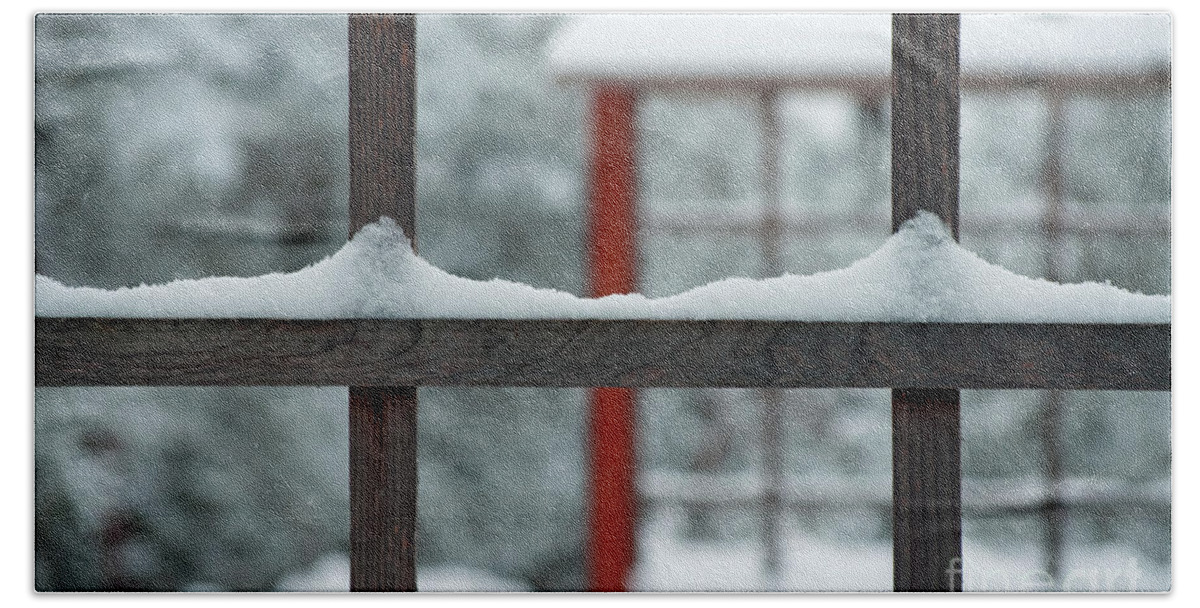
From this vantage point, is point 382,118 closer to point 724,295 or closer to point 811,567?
point 724,295

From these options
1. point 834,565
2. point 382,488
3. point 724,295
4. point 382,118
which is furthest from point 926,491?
point 382,118

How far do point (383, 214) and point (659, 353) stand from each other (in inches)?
19.0

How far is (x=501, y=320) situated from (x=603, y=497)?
1.06ft

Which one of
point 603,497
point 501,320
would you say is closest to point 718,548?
point 603,497

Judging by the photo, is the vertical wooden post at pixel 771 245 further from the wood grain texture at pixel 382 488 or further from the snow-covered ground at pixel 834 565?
the wood grain texture at pixel 382 488

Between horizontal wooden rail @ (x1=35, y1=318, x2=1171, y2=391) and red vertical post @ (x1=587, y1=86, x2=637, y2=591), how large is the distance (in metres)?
0.05

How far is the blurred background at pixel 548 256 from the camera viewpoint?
1429mm

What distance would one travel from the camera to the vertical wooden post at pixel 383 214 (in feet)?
4.70

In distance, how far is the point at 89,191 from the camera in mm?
1443

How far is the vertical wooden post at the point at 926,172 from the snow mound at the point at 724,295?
2.1 inches

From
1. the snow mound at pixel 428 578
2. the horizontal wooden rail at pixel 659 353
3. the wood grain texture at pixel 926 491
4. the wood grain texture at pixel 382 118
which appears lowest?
the snow mound at pixel 428 578

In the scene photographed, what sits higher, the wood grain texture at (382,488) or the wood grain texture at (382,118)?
the wood grain texture at (382,118)

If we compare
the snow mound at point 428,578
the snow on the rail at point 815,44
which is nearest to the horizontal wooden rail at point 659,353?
the snow mound at point 428,578

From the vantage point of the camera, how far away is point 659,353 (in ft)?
4.66
